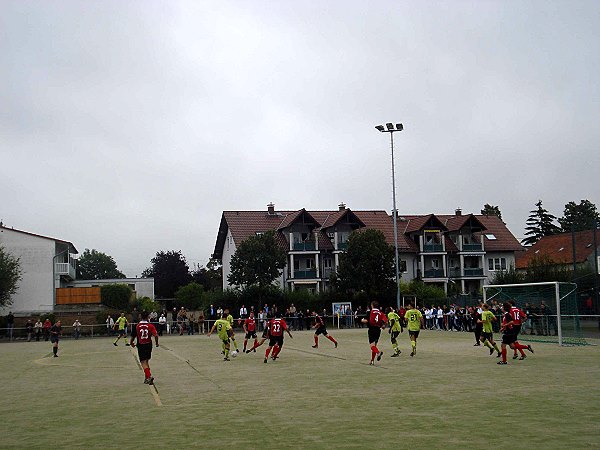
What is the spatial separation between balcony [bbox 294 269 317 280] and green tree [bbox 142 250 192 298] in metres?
25.4

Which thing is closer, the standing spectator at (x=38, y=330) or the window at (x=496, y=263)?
the standing spectator at (x=38, y=330)

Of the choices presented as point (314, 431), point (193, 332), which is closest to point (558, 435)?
point (314, 431)

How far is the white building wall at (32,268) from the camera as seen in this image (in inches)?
2502

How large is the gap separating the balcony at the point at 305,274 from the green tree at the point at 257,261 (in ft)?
34.1

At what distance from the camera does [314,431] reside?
9898mm

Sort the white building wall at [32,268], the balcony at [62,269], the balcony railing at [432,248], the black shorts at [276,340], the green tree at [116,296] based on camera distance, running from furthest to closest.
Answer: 1. the balcony railing at [432,248]
2. the balcony at [62,269]
3. the white building wall at [32,268]
4. the green tree at [116,296]
5. the black shorts at [276,340]

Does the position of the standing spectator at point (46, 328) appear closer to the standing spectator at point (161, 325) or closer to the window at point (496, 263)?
Result: the standing spectator at point (161, 325)

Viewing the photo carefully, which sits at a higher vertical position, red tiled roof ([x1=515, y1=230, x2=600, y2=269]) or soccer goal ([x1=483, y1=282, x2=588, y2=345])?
red tiled roof ([x1=515, y1=230, x2=600, y2=269])

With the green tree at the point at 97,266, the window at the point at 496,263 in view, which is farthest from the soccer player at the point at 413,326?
the green tree at the point at 97,266

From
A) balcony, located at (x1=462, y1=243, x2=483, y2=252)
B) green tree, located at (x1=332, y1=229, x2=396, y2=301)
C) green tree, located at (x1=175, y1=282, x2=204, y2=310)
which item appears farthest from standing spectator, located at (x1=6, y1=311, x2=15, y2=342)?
balcony, located at (x1=462, y1=243, x2=483, y2=252)

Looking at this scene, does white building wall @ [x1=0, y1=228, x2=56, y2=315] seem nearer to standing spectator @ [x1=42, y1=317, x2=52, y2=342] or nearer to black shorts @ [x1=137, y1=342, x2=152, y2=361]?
standing spectator @ [x1=42, y1=317, x2=52, y2=342]

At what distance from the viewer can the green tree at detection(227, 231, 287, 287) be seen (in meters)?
57.0

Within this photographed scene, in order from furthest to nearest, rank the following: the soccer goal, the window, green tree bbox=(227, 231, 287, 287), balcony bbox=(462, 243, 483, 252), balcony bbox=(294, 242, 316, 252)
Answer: the window → balcony bbox=(462, 243, 483, 252) → balcony bbox=(294, 242, 316, 252) → green tree bbox=(227, 231, 287, 287) → the soccer goal

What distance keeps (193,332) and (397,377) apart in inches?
1349
